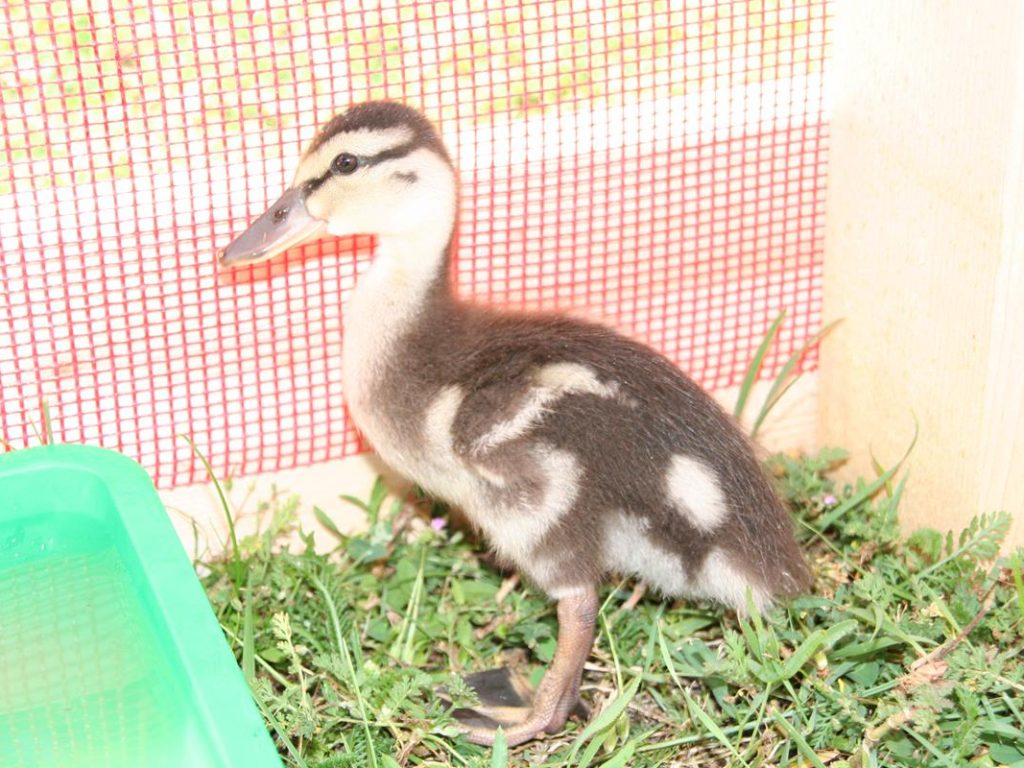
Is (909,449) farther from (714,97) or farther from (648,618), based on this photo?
(714,97)

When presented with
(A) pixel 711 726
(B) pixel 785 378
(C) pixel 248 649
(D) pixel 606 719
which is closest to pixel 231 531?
(C) pixel 248 649

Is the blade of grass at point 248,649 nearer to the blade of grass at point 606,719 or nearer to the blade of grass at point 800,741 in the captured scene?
the blade of grass at point 606,719

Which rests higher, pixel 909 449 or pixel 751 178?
pixel 751 178

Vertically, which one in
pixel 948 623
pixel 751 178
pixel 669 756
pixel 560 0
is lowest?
pixel 669 756

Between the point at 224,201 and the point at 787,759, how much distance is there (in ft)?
4.60

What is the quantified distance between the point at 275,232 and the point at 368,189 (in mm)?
177

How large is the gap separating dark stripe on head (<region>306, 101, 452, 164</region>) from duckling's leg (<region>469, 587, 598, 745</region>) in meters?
0.79

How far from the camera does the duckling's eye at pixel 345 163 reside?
224 centimetres

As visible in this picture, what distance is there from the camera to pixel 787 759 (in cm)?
212

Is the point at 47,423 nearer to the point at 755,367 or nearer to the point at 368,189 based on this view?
the point at 368,189

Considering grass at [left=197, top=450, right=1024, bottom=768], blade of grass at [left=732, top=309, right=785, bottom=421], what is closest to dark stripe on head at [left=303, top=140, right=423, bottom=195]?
grass at [left=197, top=450, right=1024, bottom=768]

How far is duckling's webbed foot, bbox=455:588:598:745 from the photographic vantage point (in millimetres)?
2254

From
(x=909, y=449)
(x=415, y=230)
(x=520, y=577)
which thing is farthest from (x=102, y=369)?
(x=909, y=449)

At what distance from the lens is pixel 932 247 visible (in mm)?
2369
